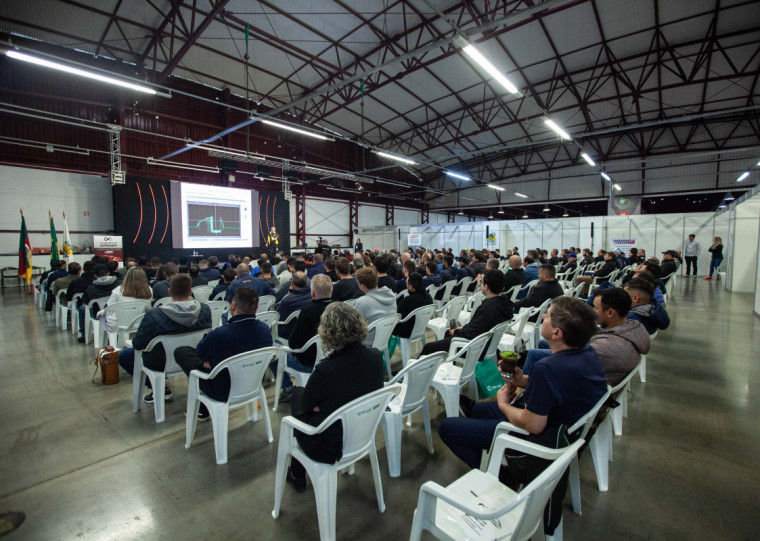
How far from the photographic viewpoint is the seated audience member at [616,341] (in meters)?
1.97

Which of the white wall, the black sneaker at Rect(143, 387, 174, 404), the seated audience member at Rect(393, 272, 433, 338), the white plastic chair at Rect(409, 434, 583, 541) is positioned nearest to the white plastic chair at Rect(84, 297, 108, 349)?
the black sneaker at Rect(143, 387, 174, 404)

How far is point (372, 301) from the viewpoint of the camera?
318cm

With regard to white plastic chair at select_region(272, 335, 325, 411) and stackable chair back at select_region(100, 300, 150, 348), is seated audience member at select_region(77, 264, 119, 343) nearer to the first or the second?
stackable chair back at select_region(100, 300, 150, 348)

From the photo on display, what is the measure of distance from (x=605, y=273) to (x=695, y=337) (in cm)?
189

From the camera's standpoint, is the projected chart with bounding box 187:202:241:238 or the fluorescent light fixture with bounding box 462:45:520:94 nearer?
the fluorescent light fixture with bounding box 462:45:520:94

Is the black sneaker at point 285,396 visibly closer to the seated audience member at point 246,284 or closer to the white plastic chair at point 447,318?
the seated audience member at point 246,284

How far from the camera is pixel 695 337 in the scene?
5.29m

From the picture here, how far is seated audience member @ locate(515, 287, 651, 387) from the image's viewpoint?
197 centimetres

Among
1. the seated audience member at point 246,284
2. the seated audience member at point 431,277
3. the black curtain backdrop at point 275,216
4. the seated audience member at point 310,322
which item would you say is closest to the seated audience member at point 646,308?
the seated audience member at point 310,322

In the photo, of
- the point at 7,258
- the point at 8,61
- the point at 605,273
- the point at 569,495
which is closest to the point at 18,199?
the point at 7,258

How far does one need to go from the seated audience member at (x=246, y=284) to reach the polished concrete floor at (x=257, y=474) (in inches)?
44.5

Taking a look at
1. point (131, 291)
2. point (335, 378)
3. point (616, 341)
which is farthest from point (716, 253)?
point (131, 291)

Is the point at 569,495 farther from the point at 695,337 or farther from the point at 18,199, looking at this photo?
the point at 18,199

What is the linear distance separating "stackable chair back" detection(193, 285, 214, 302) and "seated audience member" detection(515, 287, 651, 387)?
184 inches
